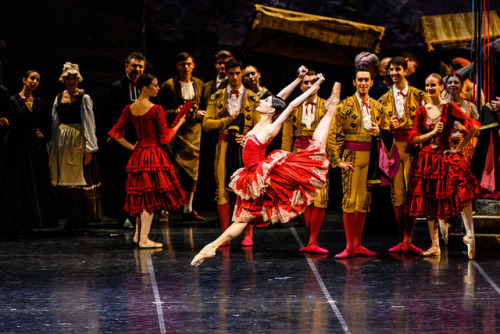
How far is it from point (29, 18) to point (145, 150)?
262 cm

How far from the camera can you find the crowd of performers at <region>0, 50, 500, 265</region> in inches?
236

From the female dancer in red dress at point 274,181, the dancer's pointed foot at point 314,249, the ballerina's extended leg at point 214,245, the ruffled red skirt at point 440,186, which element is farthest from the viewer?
the dancer's pointed foot at point 314,249

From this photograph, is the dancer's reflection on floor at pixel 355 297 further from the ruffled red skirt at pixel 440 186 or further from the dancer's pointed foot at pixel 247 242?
the dancer's pointed foot at pixel 247 242

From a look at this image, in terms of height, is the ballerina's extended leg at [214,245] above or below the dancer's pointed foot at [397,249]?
above

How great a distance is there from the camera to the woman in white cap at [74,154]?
26.1ft

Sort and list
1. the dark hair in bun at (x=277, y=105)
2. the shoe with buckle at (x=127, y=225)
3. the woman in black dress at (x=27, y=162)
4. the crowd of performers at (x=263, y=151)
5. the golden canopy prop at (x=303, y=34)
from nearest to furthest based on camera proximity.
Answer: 1. the crowd of performers at (x=263, y=151)
2. the dark hair in bun at (x=277, y=105)
3. the woman in black dress at (x=27, y=162)
4. the shoe with buckle at (x=127, y=225)
5. the golden canopy prop at (x=303, y=34)

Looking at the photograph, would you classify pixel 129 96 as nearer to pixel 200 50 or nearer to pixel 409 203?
pixel 200 50

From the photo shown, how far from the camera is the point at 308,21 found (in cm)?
968

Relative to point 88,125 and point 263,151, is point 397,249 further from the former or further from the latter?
point 88,125

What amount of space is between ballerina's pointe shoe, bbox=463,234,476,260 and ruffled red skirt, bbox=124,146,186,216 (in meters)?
2.28

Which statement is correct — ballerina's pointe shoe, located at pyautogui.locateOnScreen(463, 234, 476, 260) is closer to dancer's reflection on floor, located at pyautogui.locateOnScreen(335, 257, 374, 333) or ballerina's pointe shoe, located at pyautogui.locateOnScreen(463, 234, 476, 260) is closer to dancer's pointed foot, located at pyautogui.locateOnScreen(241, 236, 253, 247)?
dancer's reflection on floor, located at pyautogui.locateOnScreen(335, 257, 374, 333)

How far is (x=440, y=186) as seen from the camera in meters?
6.54

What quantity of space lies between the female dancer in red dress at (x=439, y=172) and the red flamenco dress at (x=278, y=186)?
1.03m

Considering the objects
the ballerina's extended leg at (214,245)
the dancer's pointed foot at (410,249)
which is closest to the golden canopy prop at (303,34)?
the dancer's pointed foot at (410,249)
